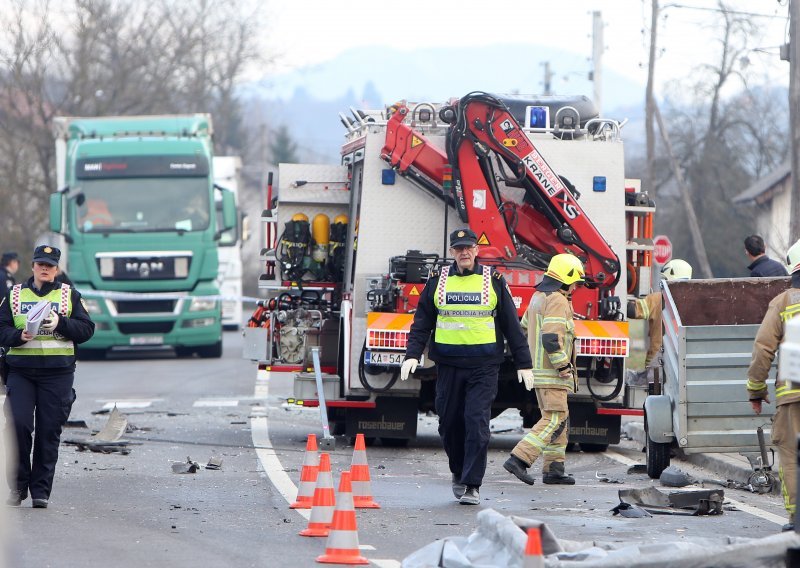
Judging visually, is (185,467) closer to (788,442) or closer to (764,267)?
(788,442)

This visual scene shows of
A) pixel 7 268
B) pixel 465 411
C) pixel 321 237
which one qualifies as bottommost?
pixel 465 411

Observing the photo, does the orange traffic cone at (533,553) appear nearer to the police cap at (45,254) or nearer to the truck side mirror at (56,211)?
the police cap at (45,254)

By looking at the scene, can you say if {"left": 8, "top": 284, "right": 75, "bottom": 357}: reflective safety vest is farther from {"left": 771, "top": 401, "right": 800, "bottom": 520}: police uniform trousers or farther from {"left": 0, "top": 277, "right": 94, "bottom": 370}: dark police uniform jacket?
{"left": 771, "top": 401, "right": 800, "bottom": 520}: police uniform trousers

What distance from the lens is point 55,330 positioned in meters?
10.3

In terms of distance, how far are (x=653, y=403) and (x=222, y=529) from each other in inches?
170

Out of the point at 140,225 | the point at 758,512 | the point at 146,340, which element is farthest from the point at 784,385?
the point at 146,340

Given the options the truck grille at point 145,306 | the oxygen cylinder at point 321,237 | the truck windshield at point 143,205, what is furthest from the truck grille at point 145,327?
the oxygen cylinder at point 321,237

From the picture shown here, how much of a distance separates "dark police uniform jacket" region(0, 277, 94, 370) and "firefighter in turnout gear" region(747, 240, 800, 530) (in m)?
4.37

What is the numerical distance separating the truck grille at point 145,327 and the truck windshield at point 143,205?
1.79 meters

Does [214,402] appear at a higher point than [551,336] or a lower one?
lower

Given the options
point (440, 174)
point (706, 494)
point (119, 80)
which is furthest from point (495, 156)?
point (119, 80)

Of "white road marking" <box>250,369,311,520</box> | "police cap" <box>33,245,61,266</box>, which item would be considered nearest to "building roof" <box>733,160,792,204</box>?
"white road marking" <box>250,369,311,520</box>

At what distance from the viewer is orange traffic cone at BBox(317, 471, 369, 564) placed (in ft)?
26.2

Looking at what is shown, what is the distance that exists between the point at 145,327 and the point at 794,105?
13266mm
